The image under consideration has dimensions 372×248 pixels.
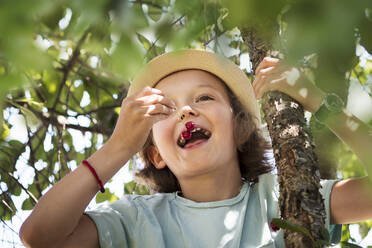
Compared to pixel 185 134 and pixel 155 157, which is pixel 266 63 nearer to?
pixel 185 134

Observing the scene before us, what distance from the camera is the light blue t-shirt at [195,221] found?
6.33 feet

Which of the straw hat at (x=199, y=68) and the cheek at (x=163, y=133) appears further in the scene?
the straw hat at (x=199, y=68)

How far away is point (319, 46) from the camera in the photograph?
66cm

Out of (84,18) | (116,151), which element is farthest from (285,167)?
(84,18)

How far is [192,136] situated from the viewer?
218 cm

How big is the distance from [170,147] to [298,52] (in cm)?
154

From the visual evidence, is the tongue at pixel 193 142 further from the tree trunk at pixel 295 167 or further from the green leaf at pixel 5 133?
the green leaf at pixel 5 133

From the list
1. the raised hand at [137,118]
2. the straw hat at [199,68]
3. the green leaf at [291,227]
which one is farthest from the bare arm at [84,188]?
the green leaf at [291,227]

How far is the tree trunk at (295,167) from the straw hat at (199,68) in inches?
31.1

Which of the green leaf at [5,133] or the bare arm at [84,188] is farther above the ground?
the green leaf at [5,133]

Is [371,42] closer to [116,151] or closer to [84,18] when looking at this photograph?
[84,18]

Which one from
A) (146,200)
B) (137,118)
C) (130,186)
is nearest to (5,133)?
(130,186)

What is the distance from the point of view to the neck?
2.16 m

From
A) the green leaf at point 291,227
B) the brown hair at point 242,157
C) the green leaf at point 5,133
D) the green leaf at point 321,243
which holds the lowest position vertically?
the green leaf at point 321,243
